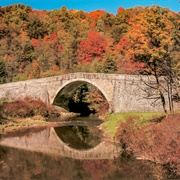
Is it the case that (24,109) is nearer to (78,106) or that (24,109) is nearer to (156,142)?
(78,106)

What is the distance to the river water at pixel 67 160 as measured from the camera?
13.5 m

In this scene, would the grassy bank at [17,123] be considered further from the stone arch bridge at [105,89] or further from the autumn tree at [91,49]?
the autumn tree at [91,49]

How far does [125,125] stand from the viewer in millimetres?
18234

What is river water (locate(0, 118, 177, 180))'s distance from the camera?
44.2ft

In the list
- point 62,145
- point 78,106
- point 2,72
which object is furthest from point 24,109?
point 2,72

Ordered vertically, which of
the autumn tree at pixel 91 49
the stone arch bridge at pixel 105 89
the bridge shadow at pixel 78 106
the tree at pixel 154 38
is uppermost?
the autumn tree at pixel 91 49

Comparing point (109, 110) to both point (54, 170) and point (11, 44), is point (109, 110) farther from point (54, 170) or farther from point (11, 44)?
point (11, 44)

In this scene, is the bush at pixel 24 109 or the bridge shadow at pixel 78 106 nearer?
the bush at pixel 24 109

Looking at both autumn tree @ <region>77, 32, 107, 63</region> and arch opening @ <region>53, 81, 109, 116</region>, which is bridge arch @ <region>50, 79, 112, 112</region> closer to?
arch opening @ <region>53, 81, 109, 116</region>

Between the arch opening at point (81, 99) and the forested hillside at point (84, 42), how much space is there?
476 centimetres

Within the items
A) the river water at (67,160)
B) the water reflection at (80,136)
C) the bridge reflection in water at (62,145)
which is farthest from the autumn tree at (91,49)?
the river water at (67,160)

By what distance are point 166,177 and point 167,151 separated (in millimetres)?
1095

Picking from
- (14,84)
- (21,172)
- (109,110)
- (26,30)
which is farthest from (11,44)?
(21,172)

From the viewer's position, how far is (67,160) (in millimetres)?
16188
